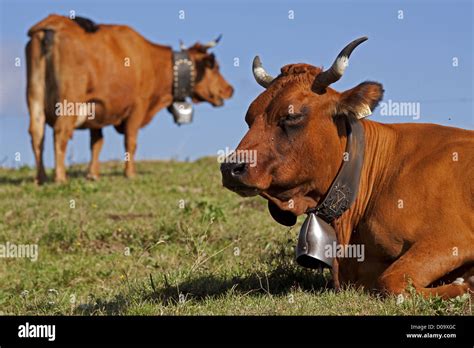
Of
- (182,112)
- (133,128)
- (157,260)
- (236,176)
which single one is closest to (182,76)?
(182,112)

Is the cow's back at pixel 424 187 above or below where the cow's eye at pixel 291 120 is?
below

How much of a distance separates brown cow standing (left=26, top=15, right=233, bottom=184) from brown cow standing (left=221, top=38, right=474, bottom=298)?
9.06 metres

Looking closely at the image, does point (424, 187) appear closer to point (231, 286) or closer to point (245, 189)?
point (245, 189)

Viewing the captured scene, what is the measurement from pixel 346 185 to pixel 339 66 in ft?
2.56

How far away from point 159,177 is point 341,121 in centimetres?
868

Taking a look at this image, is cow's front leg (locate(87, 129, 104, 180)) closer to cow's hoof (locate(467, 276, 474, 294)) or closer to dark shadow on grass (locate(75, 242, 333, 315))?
dark shadow on grass (locate(75, 242, 333, 315))

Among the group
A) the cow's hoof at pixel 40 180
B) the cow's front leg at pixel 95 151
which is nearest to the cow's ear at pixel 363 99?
the cow's hoof at pixel 40 180

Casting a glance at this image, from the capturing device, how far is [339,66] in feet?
21.6

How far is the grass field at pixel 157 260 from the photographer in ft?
21.2

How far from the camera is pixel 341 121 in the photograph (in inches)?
266

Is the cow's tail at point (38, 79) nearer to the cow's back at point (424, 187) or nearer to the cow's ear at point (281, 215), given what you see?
the cow's ear at point (281, 215)

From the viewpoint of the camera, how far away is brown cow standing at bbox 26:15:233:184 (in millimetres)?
16000

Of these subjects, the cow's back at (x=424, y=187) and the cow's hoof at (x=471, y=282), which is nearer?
the cow's hoof at (x=471, y=282)
